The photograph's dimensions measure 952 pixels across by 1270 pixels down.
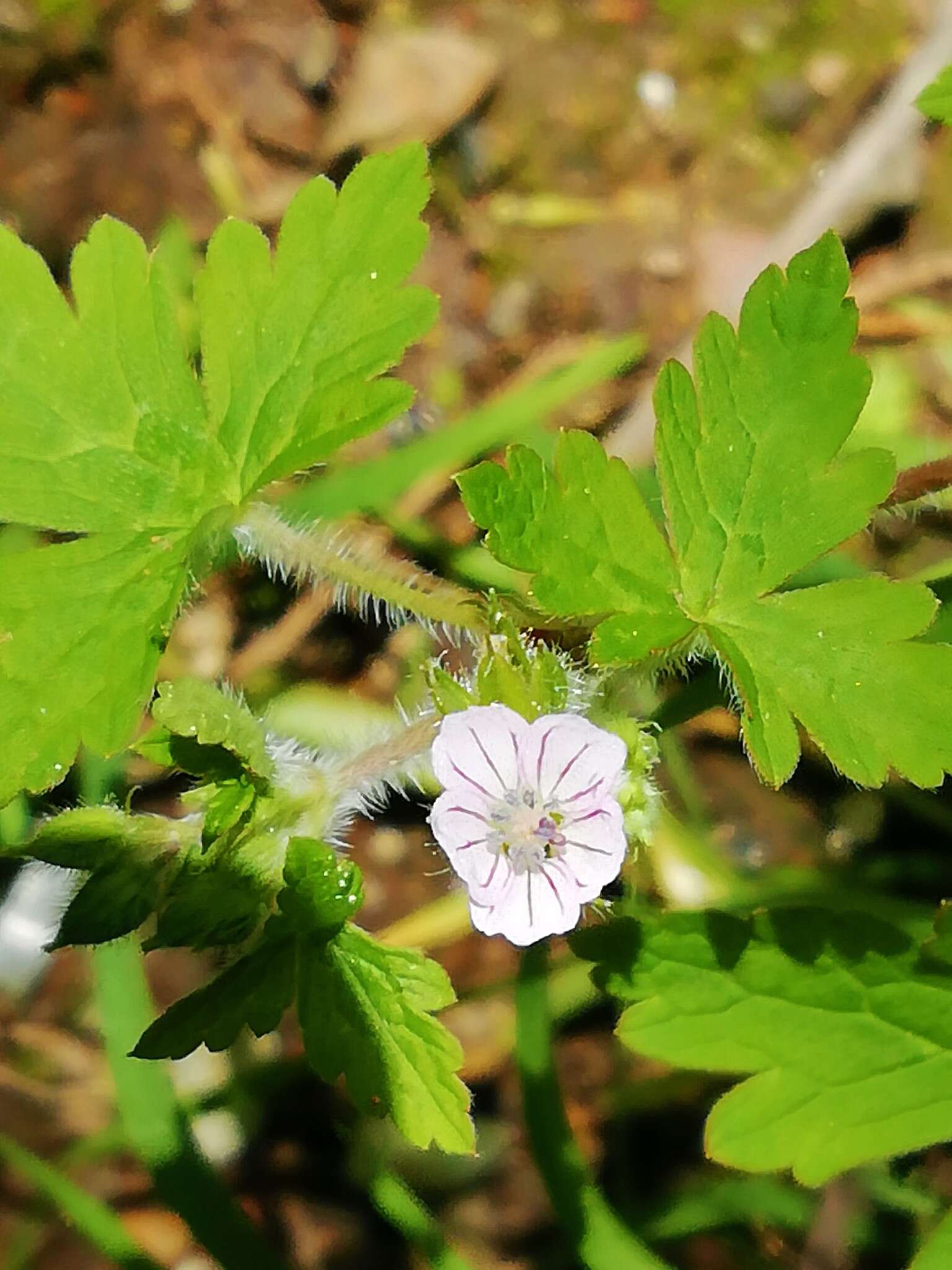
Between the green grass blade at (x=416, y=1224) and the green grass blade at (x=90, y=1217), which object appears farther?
the green grass blade at (x=90, y=1217)

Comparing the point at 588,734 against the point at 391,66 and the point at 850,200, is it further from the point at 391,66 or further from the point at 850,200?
the point at 391,66

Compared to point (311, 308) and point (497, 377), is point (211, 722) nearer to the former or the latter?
point (311, 308)

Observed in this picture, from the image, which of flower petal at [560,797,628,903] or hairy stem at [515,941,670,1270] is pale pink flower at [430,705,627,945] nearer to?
flower petal at [560,797,628,903]

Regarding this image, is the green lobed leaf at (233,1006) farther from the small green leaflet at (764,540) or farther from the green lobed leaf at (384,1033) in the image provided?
the small green leaflet at (764,540)

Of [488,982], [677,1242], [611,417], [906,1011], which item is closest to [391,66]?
[611,417]

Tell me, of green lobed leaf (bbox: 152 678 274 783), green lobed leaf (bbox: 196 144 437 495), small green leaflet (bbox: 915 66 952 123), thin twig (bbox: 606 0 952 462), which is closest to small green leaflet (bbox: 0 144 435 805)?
green lobed leaf (bbox: 196 144 437 495)

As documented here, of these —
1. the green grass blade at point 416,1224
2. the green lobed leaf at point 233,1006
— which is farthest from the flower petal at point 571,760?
the green grass blade at point 416,1224

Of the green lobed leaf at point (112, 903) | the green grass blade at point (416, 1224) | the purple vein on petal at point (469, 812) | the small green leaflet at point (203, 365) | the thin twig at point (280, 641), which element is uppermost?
the small green leaflet at point (203, 365)
